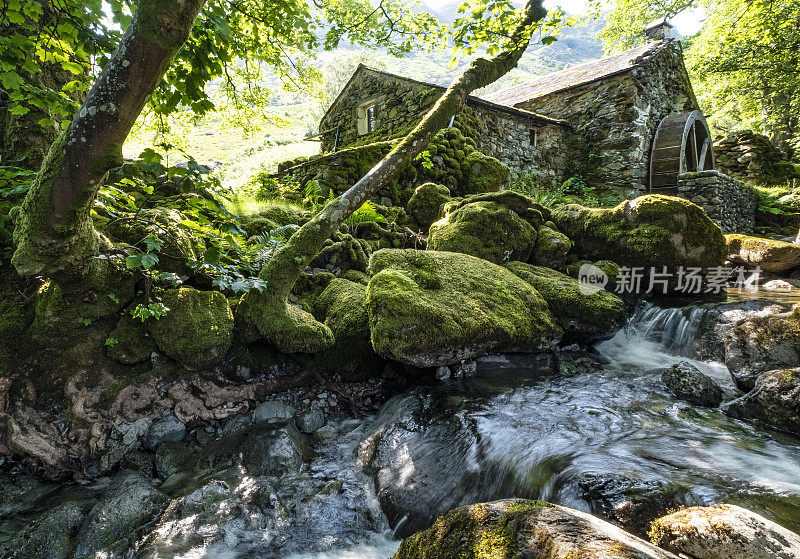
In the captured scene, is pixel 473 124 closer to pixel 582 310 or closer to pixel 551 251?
pixel 551 251

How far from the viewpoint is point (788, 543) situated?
165cm

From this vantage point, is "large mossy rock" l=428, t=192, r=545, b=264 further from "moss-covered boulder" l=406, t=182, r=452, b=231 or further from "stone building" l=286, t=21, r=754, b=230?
"stone building" l=286, t=21, r=754, b=230

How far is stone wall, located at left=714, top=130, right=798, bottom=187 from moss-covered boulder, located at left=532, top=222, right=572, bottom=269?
55.8 feet

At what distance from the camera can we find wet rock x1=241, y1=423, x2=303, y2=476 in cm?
325

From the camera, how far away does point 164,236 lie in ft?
13.2

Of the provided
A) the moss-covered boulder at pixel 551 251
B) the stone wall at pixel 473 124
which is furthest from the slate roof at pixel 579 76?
the moss-covered boulder at pixel 551 251

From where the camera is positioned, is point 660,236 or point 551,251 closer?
point 660,236

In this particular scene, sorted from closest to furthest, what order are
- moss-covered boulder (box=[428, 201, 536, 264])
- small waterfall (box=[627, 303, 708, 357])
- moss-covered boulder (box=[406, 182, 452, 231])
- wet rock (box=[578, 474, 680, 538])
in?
1. wet rock (box=[578, 474, 680, 538])
2. small waterfall (box=[627, 303, 708, 357])
3. moss-covered boulder (box=[428, 201, 536, 264])
4. moss-covered boulder (box=[406, 182, 452, 231])

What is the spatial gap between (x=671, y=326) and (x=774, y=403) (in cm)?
299

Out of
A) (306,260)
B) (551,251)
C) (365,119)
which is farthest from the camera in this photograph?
(365,119)

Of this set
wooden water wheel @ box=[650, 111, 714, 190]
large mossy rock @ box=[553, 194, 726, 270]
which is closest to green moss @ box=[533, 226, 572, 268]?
large mossy rock @ box=[553, 194, 726, 270]

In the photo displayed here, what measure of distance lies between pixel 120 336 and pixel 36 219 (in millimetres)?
1569

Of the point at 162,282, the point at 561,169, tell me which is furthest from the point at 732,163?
the point at 162,282

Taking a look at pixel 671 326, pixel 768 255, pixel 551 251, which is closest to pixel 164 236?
pixel 551 251
